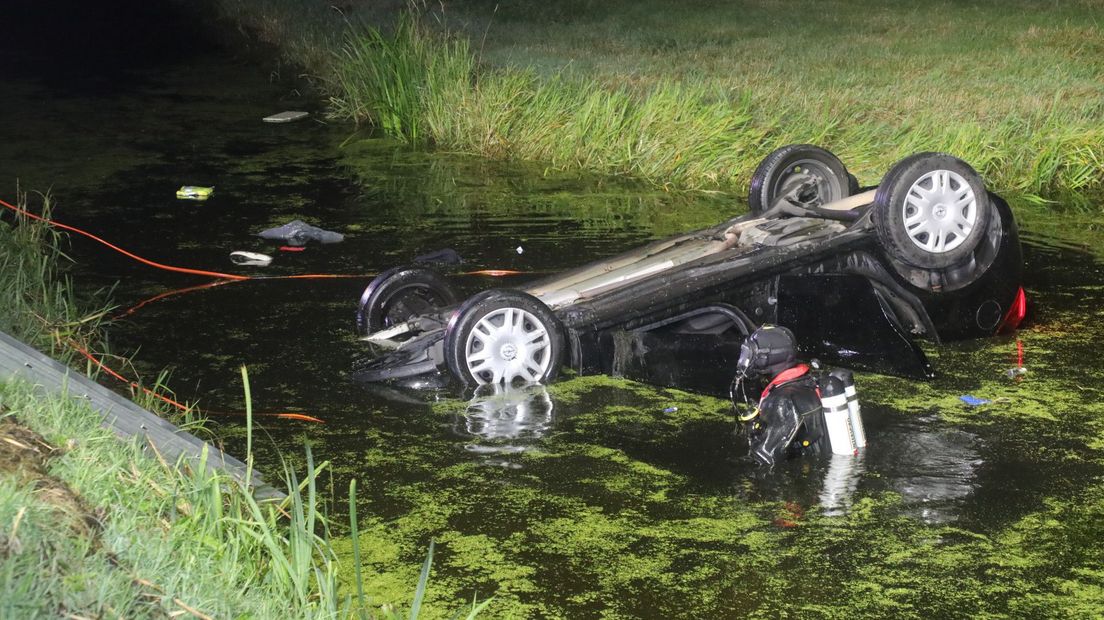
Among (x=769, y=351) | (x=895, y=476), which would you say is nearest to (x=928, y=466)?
(x=895, y=476)

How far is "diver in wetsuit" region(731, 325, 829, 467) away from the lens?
552 centimetres

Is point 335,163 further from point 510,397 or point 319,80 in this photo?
point 510,397

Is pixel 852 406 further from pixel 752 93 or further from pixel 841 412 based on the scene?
pixel 752 93

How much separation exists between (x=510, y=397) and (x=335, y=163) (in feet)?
22.7

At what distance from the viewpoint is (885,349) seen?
6.50 m

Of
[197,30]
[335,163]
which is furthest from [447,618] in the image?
[197,30]

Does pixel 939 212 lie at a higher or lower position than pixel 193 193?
higher

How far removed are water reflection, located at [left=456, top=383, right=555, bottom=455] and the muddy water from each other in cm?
1

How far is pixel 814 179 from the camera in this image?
799 cm

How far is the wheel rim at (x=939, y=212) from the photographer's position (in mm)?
6723

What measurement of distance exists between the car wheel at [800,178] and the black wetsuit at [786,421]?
2.32m

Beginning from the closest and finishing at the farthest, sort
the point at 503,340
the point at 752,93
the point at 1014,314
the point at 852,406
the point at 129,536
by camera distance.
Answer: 1. the point at 129,536
2. the point at 852,406
3. the point at 503,340
4. the point at 1014,314
5. the point at 752,93

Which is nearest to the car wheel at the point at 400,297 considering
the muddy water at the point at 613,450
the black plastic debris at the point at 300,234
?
the muddy water at the point at 613,450

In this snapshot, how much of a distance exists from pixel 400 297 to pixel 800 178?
249cm
